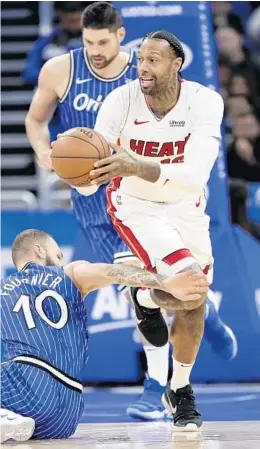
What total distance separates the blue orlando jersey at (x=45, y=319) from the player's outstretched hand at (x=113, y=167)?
59cm

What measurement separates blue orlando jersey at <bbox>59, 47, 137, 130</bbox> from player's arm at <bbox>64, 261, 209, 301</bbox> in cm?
201

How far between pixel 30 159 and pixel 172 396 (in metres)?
5.90

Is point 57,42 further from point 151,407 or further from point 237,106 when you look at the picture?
point 151,407

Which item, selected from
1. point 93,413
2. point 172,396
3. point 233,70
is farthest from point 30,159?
point 172,396

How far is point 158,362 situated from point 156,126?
63.5 inches

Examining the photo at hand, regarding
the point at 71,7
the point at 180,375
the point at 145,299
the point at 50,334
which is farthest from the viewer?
the point at 71,7

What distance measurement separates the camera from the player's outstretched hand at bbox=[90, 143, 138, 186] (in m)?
5.41

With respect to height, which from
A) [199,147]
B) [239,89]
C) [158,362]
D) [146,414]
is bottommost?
[146,414]

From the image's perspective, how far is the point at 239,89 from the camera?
10.8 m

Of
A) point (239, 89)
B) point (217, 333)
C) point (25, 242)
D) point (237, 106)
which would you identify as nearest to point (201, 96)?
point (25, 242)

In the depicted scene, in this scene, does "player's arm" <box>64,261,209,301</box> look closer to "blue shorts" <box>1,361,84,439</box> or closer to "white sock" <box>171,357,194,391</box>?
"blue shorts" <box>1,361,84,439</box>

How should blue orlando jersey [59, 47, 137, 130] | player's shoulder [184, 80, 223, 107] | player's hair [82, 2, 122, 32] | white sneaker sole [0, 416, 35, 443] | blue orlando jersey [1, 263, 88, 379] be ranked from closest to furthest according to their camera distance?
white sneaker sole [0, 416, 35, 443], blue orlando jersey [1, 263, 88, 379], player's shoulder [184, 80, 223, 107], player's hair [82, 2, 122, 32], blue orlando jersey [59, 47, 137, 130]

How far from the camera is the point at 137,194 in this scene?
6.19 metres

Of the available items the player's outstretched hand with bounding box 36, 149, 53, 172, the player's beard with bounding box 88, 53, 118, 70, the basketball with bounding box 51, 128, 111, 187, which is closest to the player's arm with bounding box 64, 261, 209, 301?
the basketball with bounding box 51, 128, 111, 187
